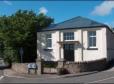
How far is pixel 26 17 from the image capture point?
43.1 m

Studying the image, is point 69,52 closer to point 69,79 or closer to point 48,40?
point 48,40

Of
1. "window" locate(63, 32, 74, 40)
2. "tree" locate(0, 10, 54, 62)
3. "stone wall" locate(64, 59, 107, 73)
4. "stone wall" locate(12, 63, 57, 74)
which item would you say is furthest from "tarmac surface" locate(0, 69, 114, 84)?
"tree" locate(0, 10, 54, 62)

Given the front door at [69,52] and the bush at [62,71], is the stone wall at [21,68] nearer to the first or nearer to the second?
the bush at [62,71]

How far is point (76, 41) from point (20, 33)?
343 inches

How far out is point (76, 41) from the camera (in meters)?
36.5

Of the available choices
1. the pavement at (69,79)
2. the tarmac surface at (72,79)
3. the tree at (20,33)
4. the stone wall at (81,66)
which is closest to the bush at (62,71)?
the stone wall at (81,66)

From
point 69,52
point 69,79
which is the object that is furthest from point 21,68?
point 69,79

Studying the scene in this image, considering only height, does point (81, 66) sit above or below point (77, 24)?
below

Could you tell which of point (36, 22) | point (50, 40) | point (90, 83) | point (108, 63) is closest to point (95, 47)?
point (108, 63)

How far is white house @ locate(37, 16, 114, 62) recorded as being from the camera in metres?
34.9

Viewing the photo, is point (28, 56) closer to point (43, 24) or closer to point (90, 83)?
point (43, 24)

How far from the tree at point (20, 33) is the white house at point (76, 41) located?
2.01 m

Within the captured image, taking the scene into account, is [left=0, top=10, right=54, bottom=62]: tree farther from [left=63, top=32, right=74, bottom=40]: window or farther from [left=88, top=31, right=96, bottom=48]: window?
[left=88, top=31, right=96, bottom=48]: window

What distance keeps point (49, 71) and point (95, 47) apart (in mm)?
9101
